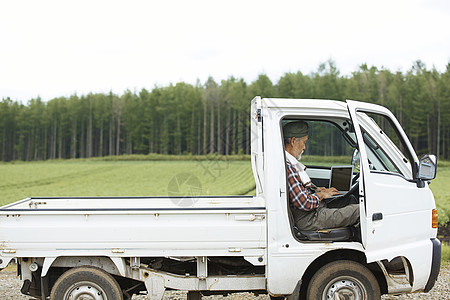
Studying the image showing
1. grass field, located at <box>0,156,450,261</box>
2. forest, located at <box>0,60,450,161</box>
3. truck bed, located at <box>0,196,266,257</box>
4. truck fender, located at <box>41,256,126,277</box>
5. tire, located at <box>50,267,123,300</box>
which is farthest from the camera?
forest, located at <box>0,60,450,161</box>

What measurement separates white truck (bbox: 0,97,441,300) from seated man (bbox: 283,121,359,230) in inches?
4.0

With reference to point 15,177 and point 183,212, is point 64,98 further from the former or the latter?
point 183,212

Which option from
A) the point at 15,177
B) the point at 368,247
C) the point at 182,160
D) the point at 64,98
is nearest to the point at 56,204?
the point at 368,247

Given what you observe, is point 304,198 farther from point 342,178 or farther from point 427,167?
point 427,167

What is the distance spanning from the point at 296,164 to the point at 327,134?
645 mm

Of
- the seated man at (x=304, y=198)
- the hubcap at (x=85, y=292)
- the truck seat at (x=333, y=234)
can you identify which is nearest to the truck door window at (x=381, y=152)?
the seated man at (x=304, y=198)

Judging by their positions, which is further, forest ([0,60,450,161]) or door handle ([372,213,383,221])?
forest ([0,60,450,161])

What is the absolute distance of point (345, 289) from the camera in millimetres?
4480

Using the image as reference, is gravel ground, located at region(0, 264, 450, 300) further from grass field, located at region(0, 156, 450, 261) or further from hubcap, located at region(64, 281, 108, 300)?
grass field, located at region(0, 156, 450, 261)

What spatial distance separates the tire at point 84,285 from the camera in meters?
4.41

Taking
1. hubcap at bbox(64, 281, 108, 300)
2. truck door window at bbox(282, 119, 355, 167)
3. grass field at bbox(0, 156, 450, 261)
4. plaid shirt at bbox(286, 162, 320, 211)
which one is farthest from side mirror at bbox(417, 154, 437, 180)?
grass field at bbox(0, 156, 450, 261)

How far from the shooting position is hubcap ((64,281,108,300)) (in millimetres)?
4434

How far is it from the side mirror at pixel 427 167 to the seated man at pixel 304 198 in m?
0.71

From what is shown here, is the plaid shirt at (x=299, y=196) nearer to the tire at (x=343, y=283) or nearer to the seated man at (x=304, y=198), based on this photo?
the seated man at (x=304, y=198)
